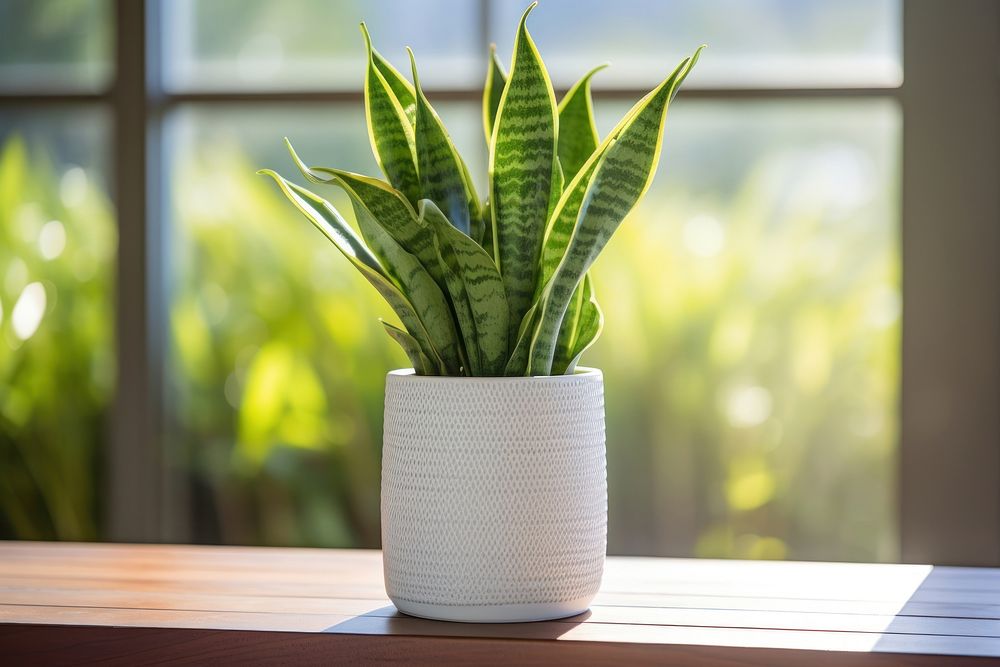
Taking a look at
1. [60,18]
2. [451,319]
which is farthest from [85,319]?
[451,319]

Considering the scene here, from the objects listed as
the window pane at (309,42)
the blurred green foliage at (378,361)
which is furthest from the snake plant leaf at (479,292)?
the window pane at (309,42)

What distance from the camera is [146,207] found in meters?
1.99

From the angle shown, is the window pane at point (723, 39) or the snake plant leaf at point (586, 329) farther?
the window pane at point (723, 39)

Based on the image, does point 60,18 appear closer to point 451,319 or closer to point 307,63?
point 307,63

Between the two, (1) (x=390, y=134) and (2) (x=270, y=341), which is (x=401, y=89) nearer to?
(1) (x=390, y=134)

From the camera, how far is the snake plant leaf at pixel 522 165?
0.80m

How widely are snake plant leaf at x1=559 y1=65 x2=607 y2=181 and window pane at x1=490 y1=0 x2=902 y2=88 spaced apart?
1.01 m

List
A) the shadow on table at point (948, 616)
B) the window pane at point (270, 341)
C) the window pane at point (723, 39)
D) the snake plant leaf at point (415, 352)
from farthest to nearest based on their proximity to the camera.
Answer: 1. the window pane at point (270, 341)
2. the window pane at point (723, 39)
3. the snake plant leaf at point (415, 352)
4. the shadow on table at point (948, 616)

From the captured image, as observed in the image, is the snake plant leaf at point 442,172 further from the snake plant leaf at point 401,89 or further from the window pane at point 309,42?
the window pane at point 309,42

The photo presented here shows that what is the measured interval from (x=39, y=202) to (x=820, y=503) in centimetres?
166

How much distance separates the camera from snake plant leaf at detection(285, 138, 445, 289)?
0.79 metres

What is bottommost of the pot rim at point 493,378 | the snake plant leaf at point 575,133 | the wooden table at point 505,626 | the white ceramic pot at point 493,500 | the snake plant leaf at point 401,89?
the wooden table at point 505,626

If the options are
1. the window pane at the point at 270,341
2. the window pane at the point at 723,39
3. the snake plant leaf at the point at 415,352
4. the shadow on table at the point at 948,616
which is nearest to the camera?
the shadow on table at the point at 948,616

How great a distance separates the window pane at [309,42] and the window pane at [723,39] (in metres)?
0.10
